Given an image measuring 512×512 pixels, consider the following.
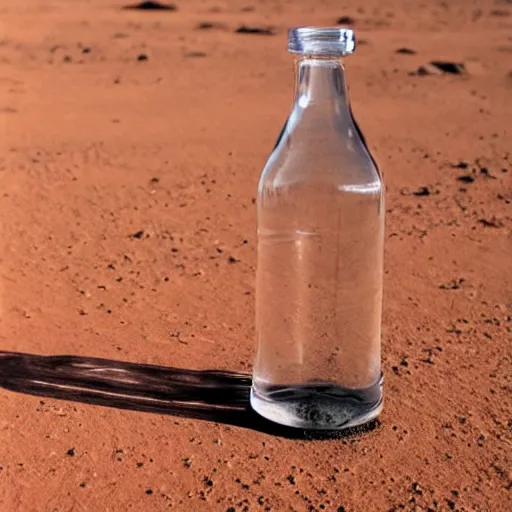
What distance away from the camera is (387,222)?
209 inches

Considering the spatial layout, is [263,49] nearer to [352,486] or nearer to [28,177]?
[28,177]

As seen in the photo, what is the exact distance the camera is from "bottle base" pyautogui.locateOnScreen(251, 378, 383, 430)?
9.87ft

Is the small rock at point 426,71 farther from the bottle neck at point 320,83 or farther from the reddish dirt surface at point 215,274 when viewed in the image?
the bottle neck at point 320,83

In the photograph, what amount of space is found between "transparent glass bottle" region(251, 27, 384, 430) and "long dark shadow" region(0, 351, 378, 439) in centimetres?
9

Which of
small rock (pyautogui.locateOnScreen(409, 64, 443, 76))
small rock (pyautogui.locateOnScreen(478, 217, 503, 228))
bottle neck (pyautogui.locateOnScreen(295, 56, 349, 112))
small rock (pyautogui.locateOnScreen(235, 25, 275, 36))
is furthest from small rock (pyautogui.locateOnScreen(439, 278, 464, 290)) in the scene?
small rock (pyautogui.locateOnScreen(235, 25, 275, 36))

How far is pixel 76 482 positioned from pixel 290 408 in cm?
70

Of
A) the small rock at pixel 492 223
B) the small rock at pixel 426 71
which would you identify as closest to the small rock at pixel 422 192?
the small rock at pixel 492 223

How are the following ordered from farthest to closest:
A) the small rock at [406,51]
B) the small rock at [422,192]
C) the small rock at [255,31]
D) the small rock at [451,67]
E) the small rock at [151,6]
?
the small rock at [151,6] < the small rock at [255,31] < the small rock at [406,51] < the small rock at [451,67] < the small rock at [422,192]

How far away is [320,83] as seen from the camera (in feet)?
9.38

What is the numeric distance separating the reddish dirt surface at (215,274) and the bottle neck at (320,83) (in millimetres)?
996

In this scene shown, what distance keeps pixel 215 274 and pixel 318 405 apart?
1.51 m

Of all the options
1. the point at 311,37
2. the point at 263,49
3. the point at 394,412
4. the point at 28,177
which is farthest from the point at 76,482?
the point at 263,49

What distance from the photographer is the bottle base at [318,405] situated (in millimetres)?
3008

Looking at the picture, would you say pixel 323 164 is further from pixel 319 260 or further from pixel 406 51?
pixel 406 51
